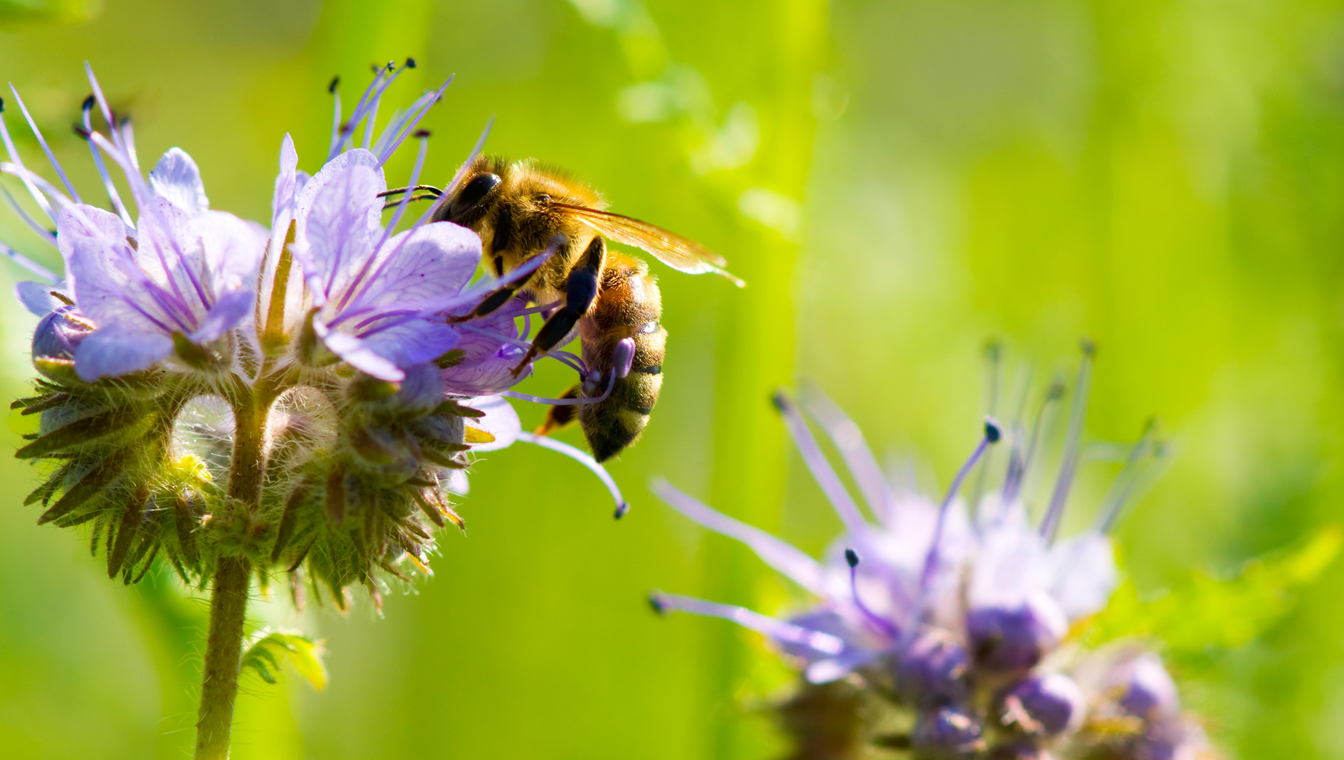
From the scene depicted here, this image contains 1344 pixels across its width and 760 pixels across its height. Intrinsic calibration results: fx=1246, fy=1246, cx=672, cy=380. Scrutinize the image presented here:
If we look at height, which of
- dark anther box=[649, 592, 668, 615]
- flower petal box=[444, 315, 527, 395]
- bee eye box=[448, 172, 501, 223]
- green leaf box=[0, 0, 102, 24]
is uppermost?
green leaf box=[0, 0, 102, 24]

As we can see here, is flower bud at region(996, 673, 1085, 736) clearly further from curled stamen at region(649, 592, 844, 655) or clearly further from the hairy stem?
the hairy stem

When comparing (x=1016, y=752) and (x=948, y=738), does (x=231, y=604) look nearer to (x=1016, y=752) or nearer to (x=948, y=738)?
(x=948, y=738)

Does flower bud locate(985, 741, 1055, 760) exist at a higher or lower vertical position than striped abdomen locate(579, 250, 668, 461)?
lower

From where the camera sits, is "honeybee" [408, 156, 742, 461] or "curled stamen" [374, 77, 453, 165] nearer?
"curled stamen" [374, 77, 453, 165]

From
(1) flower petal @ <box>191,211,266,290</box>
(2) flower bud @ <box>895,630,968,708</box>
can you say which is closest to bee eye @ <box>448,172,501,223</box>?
(1) flower petal @ <box>191,211,266,290</box>

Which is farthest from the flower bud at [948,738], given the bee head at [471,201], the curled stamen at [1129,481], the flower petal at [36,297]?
the flower petal at [36,297]

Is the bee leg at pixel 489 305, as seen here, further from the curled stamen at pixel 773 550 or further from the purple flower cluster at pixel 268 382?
the curled stamen at pixel 773 550
